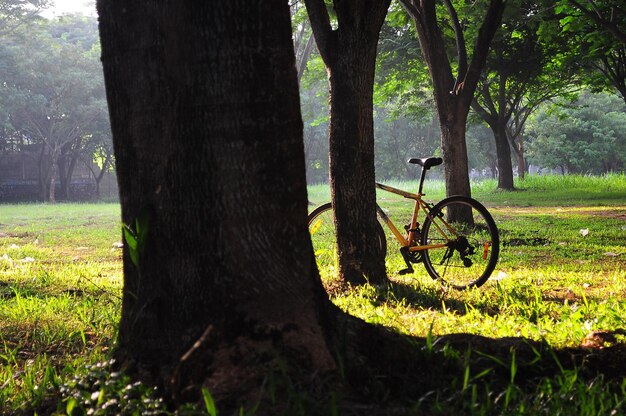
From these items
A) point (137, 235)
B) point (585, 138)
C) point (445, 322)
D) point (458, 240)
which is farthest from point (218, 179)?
point (585, 138)

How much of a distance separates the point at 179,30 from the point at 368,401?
1666 millimetres

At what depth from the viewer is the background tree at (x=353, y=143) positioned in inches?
215

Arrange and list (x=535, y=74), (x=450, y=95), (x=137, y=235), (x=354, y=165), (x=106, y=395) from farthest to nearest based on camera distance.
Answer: (x=535, y=74)
(x=450, y=95)
(x=354, y=165)
(x=137, y=235)
(x=106, y=395)

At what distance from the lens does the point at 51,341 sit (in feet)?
13.4

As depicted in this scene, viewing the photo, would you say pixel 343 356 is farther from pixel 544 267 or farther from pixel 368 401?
pixel 544 267

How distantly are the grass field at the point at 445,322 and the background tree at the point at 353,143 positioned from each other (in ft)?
1.36

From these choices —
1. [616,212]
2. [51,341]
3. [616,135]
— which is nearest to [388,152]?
[616,135]

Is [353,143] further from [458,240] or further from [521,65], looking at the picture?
[521,65]

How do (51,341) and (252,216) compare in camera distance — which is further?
(51,341)

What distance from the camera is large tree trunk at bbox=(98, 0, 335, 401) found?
269 cm

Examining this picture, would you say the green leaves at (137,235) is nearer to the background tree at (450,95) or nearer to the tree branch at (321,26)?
the tree branch at (321,26)

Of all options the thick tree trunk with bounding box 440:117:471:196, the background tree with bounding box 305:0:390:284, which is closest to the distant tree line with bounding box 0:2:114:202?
the thick tree trunk with bounding box 440:117:471:196

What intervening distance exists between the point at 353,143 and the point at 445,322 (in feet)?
6.35

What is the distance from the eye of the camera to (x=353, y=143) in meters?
5.47
